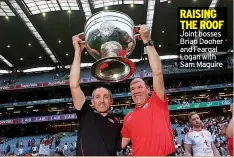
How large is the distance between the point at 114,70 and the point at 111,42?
16 cm

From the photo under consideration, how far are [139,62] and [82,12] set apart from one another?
9803 millimetres

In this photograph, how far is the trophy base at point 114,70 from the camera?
5.29ft

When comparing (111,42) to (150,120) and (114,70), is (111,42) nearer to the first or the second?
(114,70)

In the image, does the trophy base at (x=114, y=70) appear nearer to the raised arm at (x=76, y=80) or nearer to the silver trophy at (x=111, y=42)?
the silver trophy at (x=111, y=42)

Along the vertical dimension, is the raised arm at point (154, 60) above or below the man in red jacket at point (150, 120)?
above

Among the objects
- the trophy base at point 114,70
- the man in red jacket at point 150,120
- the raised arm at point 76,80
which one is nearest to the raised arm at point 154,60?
the man in red jacket at point 150,120

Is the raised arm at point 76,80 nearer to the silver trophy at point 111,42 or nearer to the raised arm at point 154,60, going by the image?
the silver trophy at point 111,42

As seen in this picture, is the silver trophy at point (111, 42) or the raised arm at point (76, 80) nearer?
the silver trophy at point (111, 42)

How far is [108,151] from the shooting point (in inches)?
63.8

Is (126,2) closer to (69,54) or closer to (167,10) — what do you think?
(167,10)

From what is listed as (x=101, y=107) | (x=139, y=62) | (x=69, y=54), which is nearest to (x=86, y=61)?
(x=69, y=54)

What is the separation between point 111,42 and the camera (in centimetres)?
167

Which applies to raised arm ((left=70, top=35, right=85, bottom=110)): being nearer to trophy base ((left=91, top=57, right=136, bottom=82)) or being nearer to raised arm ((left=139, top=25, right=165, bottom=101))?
trophy base ((left=91, top=57, right=136, bottom=82))

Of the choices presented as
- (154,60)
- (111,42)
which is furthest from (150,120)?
(111,42)
